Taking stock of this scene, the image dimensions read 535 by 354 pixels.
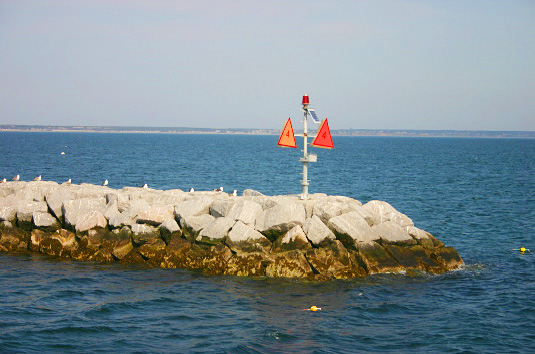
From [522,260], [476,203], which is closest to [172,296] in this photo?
[522,260]

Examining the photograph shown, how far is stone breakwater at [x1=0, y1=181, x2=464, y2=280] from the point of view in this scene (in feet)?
60.8

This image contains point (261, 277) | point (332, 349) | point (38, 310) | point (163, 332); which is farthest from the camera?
point (261, 277)

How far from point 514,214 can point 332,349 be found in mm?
22774

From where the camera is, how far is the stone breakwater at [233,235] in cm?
1853

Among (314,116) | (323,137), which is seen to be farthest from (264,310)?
(314,116)

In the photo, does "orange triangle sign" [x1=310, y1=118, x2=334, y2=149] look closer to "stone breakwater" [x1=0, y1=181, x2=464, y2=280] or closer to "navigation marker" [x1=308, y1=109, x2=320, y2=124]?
"navigation marker" [x1=308, y1=109, x2=320, y2=124]

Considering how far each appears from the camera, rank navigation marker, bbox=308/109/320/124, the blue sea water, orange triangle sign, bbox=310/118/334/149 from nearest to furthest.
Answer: the blue sea water
navigation marker, bbox=308/109/320/124
orange triangle sign, bbox=310/118/334/149

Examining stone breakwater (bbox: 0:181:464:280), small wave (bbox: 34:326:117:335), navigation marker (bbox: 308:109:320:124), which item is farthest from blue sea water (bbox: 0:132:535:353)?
navigation marker (bbox: 308:109:320:124)

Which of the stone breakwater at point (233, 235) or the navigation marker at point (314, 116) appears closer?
the stone breakwater at point (233, 235)

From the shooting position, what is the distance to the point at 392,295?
54.9 feet

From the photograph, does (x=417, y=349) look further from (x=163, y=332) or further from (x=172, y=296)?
(x=172, y=296)

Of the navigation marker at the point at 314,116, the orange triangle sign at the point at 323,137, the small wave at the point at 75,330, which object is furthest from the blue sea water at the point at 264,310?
the navigation marker at the point at 314,116

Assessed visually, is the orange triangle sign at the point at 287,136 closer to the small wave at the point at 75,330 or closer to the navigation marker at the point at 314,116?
the navigation marker at the point at 314,116

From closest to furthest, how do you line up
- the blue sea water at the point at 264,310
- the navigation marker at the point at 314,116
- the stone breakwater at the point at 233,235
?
1. the blue sea water at the point at 264,310
2. the stone breakwater at the point at 233,235
3. the navigation marker at the point at 314,116
